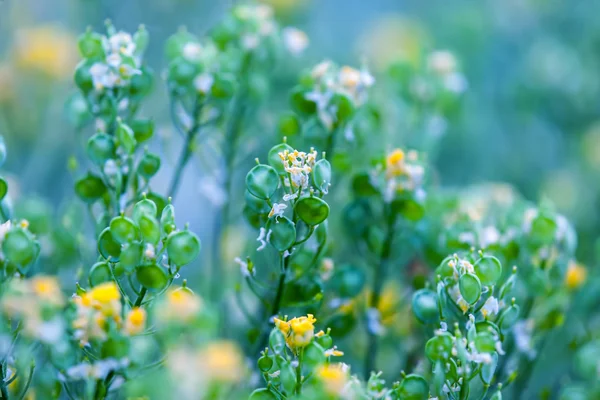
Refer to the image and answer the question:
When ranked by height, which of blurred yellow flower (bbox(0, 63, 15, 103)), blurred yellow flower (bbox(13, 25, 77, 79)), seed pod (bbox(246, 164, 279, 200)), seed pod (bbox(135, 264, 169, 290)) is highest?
blurred yellow flower (bbox(13, 25, 77, 79))

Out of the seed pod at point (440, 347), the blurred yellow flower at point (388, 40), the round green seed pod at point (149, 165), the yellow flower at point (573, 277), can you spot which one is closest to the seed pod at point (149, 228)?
the round green seed pod at point (149, 165)

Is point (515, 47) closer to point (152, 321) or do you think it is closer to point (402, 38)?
point (402, 38)

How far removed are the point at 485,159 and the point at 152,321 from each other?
2.68 feet

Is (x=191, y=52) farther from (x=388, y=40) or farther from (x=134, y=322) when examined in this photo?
(x=388, y=40)

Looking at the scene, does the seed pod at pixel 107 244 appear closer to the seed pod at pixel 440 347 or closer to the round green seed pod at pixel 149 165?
the round green seed pod at pixel 149 165

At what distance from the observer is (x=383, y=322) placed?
2.30ft

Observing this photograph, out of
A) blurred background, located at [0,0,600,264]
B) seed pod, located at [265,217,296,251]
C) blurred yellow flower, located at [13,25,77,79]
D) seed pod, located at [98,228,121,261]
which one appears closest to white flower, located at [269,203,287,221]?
seed pod, located at [265,217,296,251]

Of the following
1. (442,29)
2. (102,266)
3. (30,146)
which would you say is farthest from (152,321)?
(442,29)

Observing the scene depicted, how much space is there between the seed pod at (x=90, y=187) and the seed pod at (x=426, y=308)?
0.28 metres

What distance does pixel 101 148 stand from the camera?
0.59 metres

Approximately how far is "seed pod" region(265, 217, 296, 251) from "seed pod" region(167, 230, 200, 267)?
7 cm

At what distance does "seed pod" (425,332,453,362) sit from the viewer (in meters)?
0.51

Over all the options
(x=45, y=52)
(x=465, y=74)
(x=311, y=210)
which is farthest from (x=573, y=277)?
(x=45, y=52)

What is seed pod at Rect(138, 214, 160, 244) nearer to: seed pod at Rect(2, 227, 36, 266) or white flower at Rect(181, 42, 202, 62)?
seed pod at Rect(2, 227, 36, 266)
